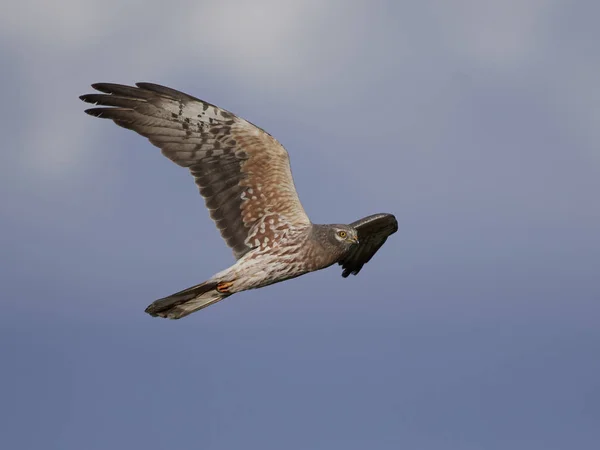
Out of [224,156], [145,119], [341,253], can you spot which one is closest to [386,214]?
[341,253]

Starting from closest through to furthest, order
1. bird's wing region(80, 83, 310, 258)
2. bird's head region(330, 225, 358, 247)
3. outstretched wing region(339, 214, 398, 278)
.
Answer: bird's wing region(80, 83, 310, 258) < bird's head region(330, 225, 358, 247) < outstretched wing region(339, 214, 398, 278)

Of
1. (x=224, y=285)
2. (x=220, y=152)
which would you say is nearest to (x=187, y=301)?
(x=224, y=285)

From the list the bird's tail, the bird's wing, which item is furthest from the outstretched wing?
the bird's tail

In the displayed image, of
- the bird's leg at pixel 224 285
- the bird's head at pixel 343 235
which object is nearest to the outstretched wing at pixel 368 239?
the bird's head at pixel 343 235

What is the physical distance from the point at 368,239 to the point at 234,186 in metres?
3.48

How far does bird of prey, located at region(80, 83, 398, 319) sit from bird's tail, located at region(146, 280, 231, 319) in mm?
16

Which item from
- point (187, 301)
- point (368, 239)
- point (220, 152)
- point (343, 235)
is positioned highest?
point (220, 152)

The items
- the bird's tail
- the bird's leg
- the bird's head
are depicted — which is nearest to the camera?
the bird's tail

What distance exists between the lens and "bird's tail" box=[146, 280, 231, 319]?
602 inches

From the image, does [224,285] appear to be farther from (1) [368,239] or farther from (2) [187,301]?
(1) [368,239]

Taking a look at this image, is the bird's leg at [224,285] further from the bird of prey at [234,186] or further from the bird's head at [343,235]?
the bird's head at [343,235]

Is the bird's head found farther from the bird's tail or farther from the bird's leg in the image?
the bird's tail

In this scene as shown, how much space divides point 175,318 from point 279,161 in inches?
117

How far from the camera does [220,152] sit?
16.0 metres
